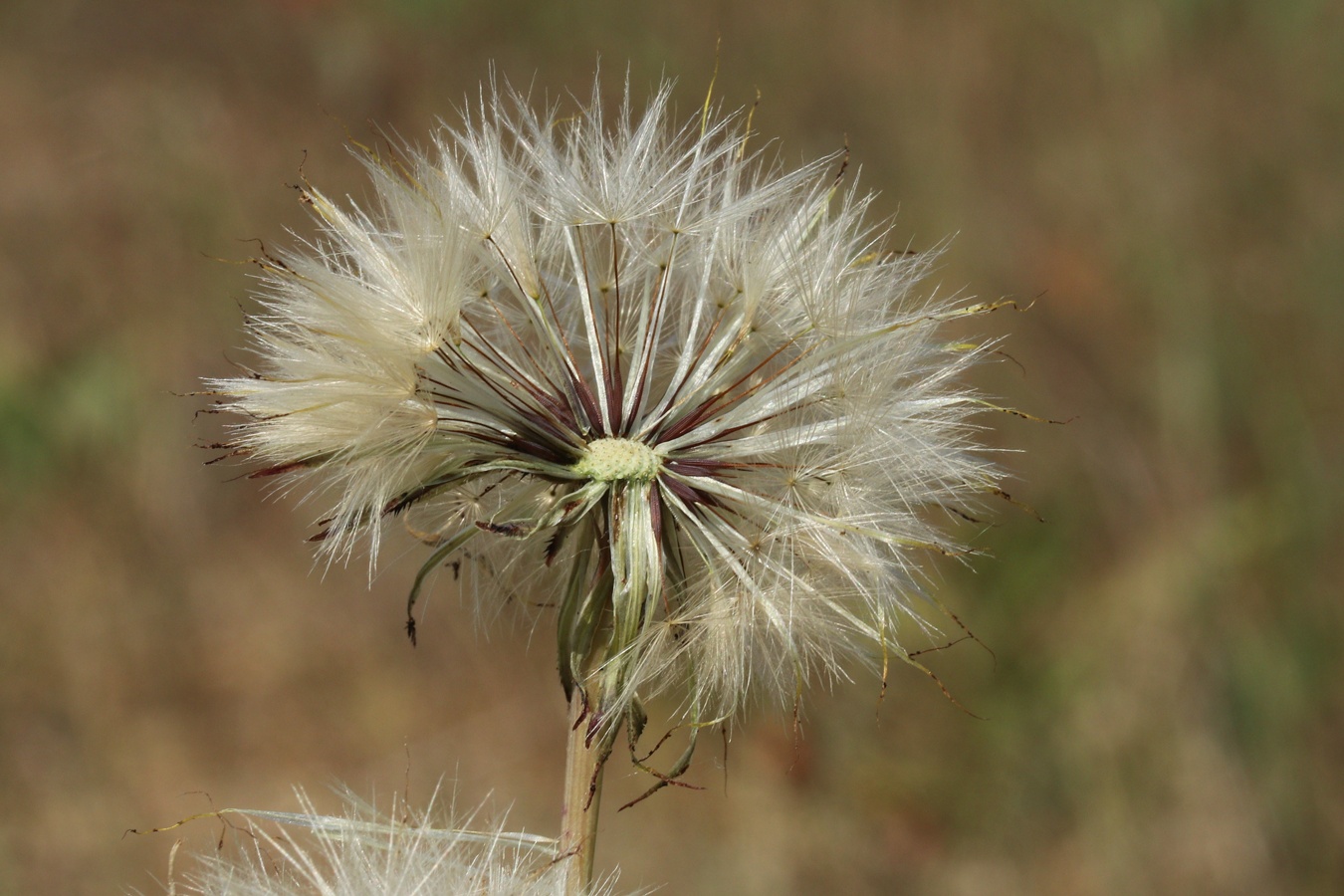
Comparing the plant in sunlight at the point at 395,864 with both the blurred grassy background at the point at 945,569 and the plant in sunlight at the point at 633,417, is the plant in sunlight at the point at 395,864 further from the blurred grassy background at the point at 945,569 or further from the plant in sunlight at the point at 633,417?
the blurred grassy background at the point at 945,569

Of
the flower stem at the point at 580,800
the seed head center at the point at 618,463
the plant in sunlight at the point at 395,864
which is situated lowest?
the plant in sunlight at the point at 395,864

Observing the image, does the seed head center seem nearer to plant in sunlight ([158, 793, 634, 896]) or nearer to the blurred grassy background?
plant in sunlight ([158, 793, 634, 896])

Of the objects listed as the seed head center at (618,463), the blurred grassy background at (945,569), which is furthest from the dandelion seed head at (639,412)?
the blurred grassy background at (945,569)

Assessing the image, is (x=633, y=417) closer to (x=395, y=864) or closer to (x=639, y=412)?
(x=639, y=412)

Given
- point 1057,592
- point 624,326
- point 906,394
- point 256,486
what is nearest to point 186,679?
point 256,486

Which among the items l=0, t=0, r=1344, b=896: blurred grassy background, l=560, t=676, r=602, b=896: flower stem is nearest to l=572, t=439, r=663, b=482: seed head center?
l=560, t=676, r=602, b=896: flower stem

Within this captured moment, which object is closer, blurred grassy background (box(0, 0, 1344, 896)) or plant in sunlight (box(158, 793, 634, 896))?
plant in sunlight (box(158, 793, 634, 896))
